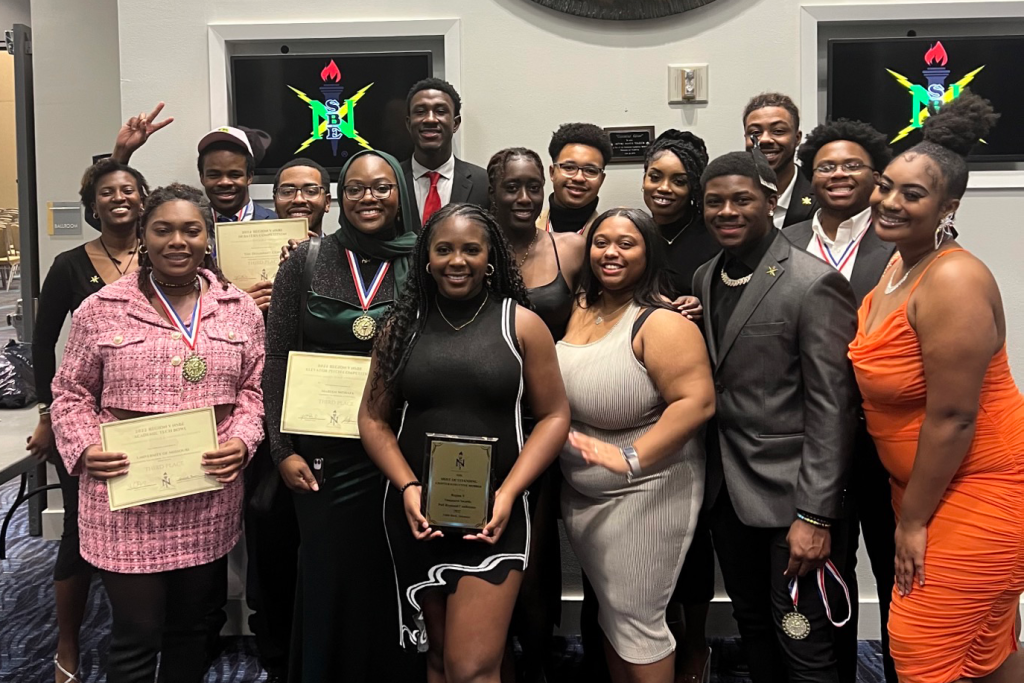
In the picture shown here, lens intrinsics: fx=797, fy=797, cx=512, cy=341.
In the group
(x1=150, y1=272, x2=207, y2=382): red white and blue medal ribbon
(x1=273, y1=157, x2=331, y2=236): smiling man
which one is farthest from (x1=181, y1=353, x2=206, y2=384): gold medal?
(x1=273, y1=157, x2=331, y2=236): smiling man

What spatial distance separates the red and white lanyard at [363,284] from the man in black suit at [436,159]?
0.76 metres

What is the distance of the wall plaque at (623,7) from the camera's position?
367 cm

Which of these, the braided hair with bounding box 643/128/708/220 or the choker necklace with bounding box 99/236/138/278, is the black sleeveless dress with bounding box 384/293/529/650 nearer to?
the braided hair with bounding box 643/128/708/220

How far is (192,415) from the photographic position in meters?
2.45

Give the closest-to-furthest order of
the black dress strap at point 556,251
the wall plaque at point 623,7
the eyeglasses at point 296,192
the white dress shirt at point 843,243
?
the white dress shirt at point 843,243 → the black dress strap at point 556,251 → the eyeglasses at point 296,192 → the wall plaque at point 623,7

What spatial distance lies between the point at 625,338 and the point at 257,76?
2.48 metres

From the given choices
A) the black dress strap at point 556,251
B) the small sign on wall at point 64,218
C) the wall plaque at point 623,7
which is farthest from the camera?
the small sign on wall at point 64,218

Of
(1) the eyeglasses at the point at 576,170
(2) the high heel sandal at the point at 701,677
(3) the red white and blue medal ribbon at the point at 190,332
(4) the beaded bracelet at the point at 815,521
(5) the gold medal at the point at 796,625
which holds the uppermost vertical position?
(1) the eyeglasses at the point at 576,170

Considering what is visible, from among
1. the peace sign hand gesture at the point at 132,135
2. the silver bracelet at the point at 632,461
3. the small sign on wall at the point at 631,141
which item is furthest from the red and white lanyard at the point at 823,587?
the peace sign hand gesture at the point at 132,135

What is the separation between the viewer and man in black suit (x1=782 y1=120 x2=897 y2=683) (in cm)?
246

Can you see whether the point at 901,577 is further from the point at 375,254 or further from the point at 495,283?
the point at 375,254

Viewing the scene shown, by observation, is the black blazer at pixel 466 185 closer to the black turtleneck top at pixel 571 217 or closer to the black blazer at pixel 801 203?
the black turtleneck top at pixel 571 217

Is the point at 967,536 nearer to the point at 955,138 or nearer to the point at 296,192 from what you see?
the point at 955,138

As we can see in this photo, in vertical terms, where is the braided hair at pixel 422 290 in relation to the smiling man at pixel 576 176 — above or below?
→ below
